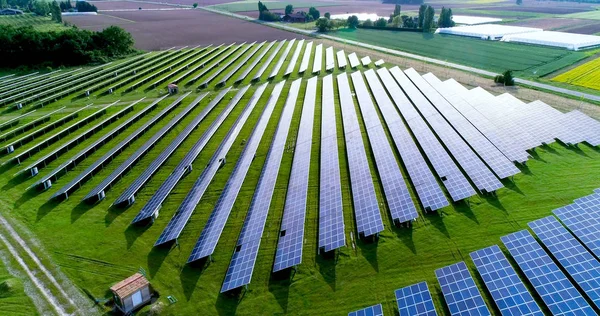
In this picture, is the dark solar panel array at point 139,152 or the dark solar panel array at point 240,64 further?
the dark solar panel array at point 240,64

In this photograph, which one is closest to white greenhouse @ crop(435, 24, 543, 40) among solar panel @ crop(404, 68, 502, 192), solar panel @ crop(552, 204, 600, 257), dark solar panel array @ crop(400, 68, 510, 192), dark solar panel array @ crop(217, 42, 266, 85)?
dark solar panel array @ crop(217, 42, 266, 85)

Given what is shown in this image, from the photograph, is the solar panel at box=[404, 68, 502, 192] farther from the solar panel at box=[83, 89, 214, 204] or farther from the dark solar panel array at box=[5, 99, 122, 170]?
the dark solar panel array at box=[5, 99, 122, 170]

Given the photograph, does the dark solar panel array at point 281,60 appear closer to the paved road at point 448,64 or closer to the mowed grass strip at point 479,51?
the paved road at point 448,64

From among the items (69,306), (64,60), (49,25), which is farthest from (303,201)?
(49,25)

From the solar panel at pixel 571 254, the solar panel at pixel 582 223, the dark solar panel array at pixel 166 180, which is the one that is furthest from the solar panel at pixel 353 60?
the solar panel at pixel 571 254

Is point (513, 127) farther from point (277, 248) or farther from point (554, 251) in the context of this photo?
point (277, 248)

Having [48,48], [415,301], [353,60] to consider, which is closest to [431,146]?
[415,301]

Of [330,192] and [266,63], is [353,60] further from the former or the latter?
[330,192]
